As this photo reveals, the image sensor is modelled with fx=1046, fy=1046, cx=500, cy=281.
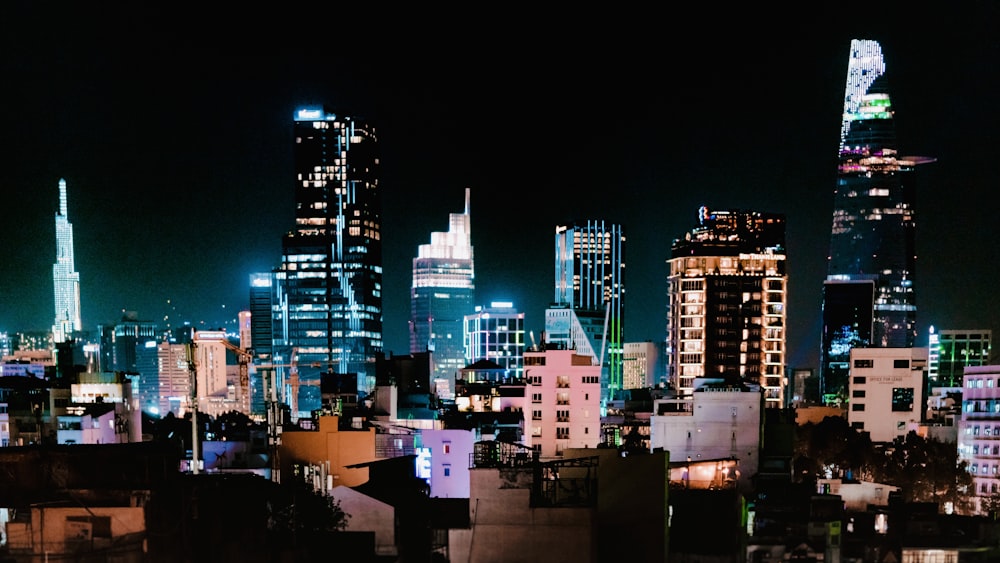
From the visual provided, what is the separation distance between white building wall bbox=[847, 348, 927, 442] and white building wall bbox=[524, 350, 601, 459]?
18705 mm

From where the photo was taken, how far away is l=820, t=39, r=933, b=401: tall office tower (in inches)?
4540

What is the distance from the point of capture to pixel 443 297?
4938 inches

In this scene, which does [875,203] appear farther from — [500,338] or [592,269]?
[500,338]

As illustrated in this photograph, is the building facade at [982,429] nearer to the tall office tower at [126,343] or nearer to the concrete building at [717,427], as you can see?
the concrete building at [717,427]

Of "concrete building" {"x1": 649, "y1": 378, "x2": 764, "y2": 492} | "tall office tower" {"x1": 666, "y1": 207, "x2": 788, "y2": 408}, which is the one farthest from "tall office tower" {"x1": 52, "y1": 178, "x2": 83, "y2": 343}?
"concrete building" {"x1": 649, "y1": 378, "x2": 764, "y2": 492}

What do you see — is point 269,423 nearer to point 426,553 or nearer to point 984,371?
point 426,553

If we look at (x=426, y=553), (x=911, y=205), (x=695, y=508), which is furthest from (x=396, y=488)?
(x=911, y=205)

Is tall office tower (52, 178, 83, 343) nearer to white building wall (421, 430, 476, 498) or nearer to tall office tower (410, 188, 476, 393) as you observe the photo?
tall office tower (410, 188, 476, 393)

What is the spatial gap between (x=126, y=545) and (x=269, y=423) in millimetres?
28334

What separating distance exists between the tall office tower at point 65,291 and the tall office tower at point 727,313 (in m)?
67.3

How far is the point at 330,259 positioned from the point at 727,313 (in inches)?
1797

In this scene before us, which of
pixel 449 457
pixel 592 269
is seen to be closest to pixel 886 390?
pixel 449 457

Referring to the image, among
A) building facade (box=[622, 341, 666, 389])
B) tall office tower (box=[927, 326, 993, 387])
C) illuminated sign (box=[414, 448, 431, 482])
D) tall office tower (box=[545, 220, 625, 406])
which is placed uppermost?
tall office tower (box=[545, 220, 625, 406])

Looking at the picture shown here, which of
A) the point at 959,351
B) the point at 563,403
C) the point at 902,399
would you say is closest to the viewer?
the point at 563,403
